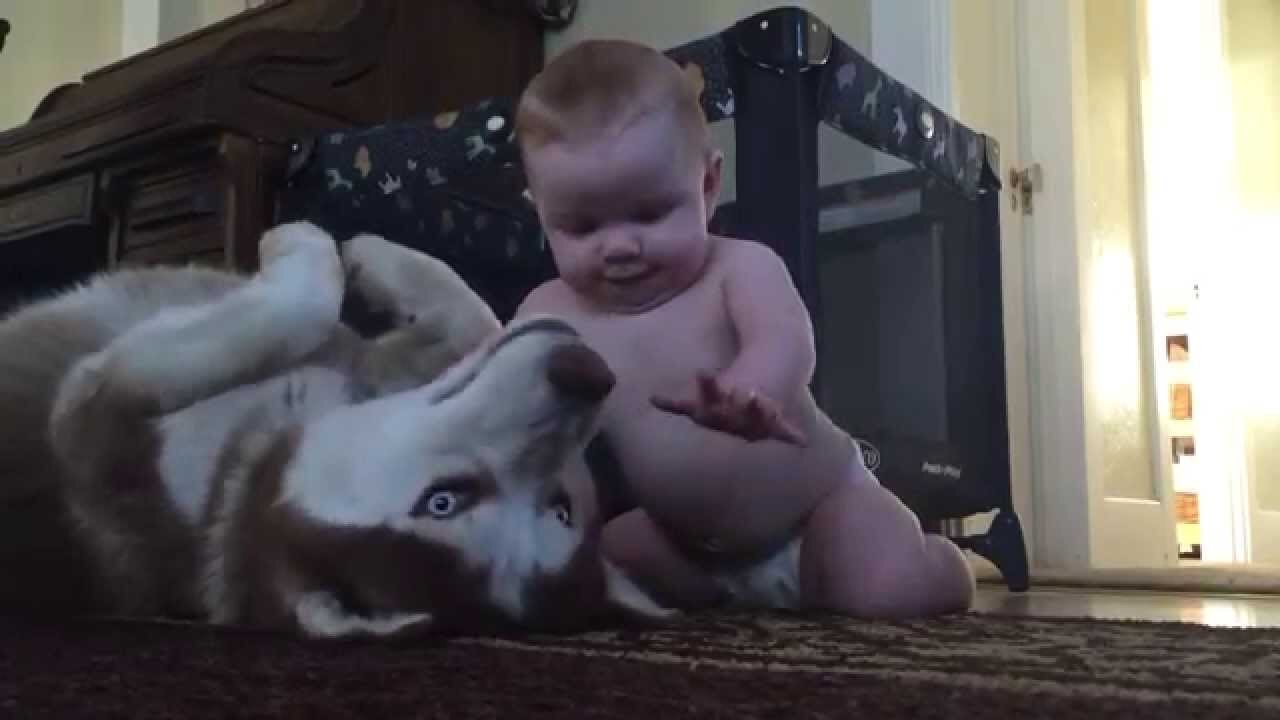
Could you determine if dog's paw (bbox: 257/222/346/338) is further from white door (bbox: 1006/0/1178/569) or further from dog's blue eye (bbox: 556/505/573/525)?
white door (bbox: 1006/0/1178/569)

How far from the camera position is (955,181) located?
62.1 inches

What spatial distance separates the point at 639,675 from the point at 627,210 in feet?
1.26

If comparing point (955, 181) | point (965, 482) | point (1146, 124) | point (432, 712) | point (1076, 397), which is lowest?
point (432, 712)

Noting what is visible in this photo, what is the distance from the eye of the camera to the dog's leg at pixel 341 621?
0.66 m

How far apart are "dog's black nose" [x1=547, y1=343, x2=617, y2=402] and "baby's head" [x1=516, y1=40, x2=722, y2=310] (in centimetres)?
20

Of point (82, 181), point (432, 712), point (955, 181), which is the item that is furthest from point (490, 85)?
point (432, 712)

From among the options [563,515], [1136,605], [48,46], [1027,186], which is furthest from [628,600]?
[48,46]

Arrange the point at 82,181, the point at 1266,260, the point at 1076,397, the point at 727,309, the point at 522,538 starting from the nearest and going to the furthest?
the point at 522,538, the point at 727,309, the point at 82,181, the point at 1076,397, the point at 1266,260

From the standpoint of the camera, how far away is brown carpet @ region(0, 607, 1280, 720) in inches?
19.3

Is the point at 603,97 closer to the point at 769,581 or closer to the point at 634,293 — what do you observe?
the point at 634,293

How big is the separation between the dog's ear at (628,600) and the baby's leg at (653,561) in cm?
11

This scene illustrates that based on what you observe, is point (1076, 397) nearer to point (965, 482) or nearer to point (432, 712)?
point (965, 482)

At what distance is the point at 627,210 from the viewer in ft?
2.93

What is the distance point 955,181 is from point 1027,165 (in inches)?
29.9
